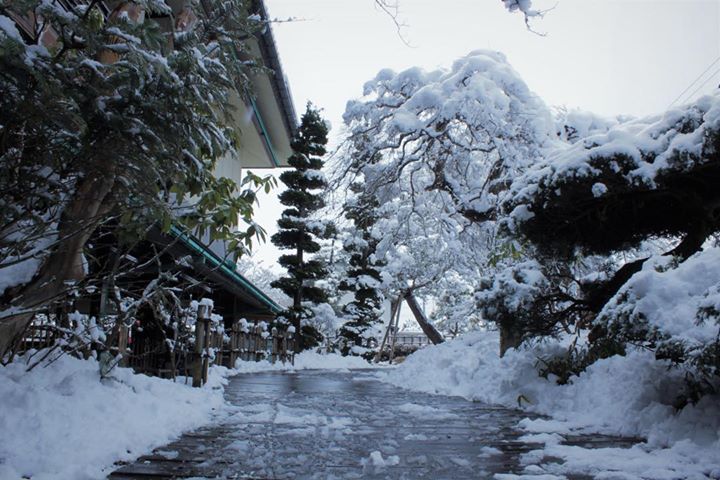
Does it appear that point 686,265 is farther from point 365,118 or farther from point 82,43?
point 365,118

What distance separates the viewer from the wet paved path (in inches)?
127

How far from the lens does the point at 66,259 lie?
3.73 metres

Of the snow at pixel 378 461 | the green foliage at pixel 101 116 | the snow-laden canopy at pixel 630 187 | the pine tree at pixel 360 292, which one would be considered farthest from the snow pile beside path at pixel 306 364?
the green foliage at pixel 101 116

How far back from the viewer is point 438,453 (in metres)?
3.80

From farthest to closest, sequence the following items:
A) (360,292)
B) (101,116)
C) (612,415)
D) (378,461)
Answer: (360,292)
(612,415)
(378,461)
(101,116)

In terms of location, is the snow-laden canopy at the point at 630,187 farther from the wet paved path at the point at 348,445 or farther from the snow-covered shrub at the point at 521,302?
the wet paved path at the point at 348,445

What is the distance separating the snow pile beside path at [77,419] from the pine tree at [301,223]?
15953mm

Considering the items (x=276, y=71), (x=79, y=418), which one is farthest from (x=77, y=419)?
(x=276, y=71)

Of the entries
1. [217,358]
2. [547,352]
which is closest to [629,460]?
[547,352]

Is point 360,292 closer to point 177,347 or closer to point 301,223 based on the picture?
point 301,223

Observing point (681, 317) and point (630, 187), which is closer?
point (681, 317)

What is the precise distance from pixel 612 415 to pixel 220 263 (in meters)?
3.91

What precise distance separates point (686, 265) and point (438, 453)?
2577mm

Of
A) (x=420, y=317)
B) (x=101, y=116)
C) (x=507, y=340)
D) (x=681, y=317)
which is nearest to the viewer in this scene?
(x=101, y=116)
